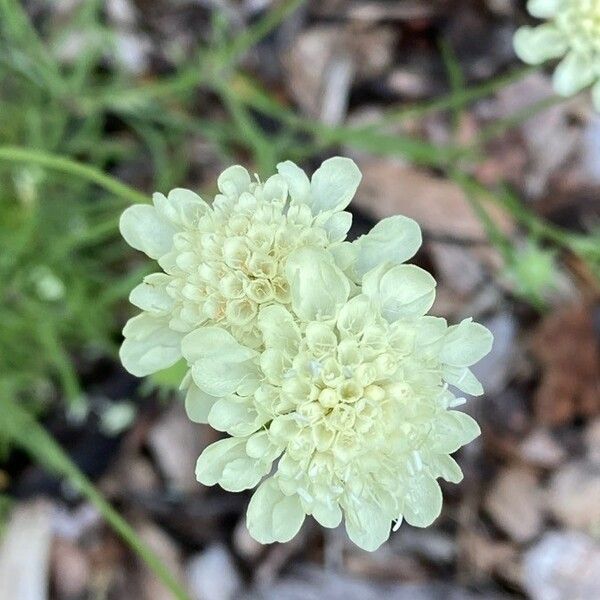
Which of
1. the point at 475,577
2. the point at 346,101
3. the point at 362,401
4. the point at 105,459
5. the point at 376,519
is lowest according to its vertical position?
the point at 475,577

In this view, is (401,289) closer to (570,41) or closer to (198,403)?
(198,403)

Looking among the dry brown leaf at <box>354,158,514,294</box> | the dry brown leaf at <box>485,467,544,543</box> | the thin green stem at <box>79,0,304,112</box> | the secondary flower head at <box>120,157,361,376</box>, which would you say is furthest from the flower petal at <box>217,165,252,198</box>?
the dry brown leaf at <box>485,467,544,543</box>

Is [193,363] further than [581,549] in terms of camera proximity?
No

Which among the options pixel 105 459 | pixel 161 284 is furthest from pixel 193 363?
pixel 105 459

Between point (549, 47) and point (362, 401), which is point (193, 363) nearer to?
point (362, 401)

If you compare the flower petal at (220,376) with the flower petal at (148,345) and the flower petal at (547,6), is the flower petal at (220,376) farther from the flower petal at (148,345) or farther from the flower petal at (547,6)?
the flower petal at (547,6)

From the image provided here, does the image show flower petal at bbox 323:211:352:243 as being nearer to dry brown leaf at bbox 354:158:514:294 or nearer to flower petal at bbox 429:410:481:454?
flower petal at bbox 429:410:481:454
